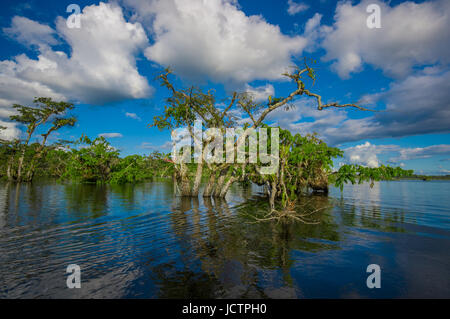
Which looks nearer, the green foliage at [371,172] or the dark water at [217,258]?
the dark water at [217,258]

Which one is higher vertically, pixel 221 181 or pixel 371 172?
pixel 371 172

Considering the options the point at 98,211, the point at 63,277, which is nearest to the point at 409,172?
the point at 63,277

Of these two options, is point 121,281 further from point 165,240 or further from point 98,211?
point 98,211

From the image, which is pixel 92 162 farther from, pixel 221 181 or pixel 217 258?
pixel 217 258

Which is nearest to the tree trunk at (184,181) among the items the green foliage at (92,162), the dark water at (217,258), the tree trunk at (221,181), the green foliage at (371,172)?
the tree trunk at (221,181)

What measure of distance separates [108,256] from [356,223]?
12.9 m

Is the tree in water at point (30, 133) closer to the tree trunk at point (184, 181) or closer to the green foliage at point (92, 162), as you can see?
the green foliage at point (92, 162)

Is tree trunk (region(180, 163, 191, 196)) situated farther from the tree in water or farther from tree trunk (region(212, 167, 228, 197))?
the tree in water

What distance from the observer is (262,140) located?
22312 mm

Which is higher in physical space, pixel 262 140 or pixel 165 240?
pixel 262 140

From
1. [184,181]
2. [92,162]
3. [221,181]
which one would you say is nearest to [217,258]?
[221,181]

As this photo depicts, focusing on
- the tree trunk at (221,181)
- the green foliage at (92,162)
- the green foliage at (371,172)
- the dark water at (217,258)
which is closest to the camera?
the dark water at (217,258)

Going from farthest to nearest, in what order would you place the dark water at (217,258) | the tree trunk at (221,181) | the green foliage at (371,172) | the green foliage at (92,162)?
the green foliage at (92,162) → the tree trunk at (221,181) → the green foliage at (371,172) → the dark water at (217,258)

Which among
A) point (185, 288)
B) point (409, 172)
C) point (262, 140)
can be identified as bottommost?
point (185, 288)
